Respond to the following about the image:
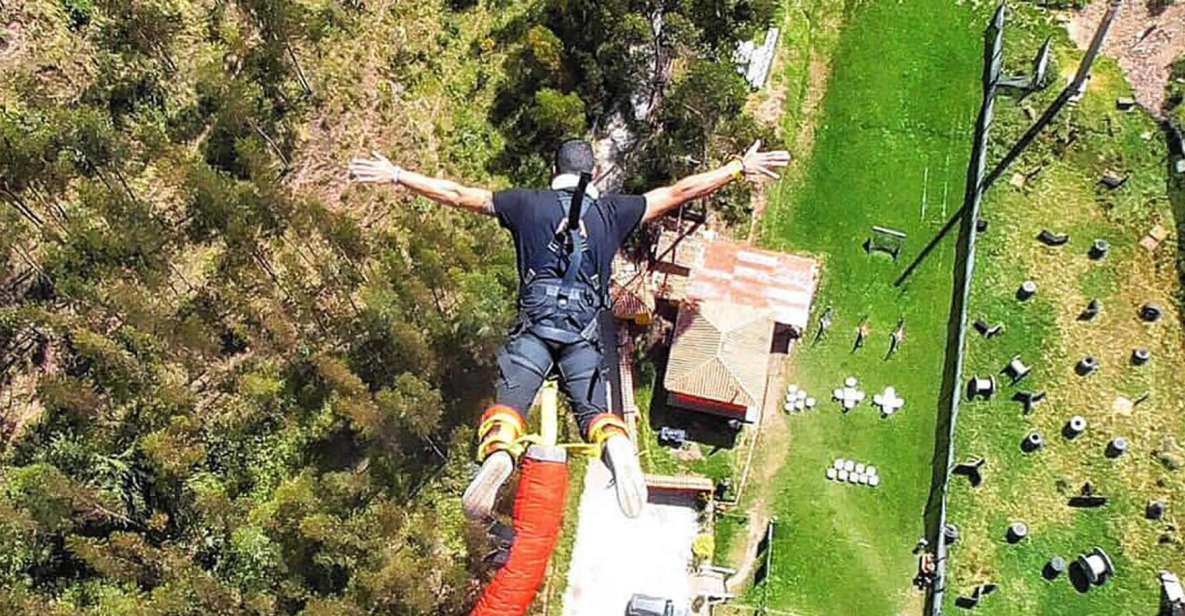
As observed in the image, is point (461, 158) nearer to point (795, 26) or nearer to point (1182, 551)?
point (795, 26)

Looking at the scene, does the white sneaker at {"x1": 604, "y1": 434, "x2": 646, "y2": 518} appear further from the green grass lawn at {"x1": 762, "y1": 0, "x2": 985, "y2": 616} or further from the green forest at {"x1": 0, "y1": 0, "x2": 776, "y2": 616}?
the green grass lawn at {"x1": 762, "y1": 0, "x2": 985, "y2": 616}

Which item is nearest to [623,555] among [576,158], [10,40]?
[576,158]

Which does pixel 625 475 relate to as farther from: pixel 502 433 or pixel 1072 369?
pixel 1072 369

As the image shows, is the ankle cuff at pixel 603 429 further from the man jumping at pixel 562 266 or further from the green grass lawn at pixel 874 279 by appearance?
the green grass lawn at pixel 874 279

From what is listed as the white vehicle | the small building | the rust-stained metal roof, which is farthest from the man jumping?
the white vehicle

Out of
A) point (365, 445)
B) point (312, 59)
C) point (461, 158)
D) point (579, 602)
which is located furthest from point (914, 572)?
point (312, 59)
